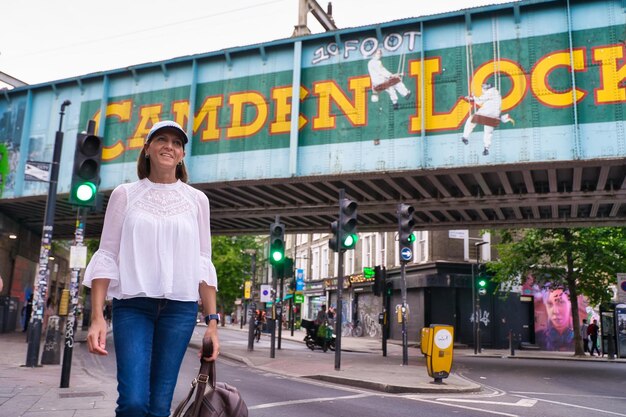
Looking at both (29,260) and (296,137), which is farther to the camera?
(29,260)

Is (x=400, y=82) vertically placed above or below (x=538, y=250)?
above

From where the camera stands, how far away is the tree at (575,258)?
942 inches

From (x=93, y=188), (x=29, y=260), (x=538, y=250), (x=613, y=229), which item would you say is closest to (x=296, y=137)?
(x=93, y=188)

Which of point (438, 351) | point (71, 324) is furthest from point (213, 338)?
point (438, 351)

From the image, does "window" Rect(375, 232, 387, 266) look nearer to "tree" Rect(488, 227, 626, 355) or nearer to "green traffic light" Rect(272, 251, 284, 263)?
"tree" Rect(488, 227, 626, 355)

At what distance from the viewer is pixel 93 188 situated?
8844 millimetres

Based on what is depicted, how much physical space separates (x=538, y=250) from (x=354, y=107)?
13253 millimetres

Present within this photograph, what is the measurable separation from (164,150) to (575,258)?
24783mm

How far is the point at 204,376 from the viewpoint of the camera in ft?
8.64

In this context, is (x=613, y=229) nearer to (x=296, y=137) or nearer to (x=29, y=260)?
(x=296, y=137)

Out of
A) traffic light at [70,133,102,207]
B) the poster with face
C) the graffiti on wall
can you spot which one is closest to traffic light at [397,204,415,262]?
traffic light at [70,133,102,207]

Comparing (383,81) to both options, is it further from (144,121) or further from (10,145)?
(10,145)

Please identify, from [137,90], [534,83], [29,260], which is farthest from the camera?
[29,260]

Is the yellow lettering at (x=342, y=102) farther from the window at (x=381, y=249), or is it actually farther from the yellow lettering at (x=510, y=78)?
the window at (x=381, y=249)
